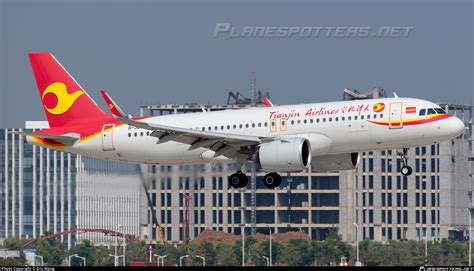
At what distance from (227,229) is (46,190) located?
5413cm

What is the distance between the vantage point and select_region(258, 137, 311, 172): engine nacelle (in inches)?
2889

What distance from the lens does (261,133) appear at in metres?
75.6

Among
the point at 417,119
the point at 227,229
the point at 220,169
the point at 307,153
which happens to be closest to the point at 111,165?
the point at 220,169

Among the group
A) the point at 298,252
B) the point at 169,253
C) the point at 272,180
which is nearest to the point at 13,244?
the point at 169,253

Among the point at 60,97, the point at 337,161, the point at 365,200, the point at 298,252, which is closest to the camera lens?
the point at 337,161

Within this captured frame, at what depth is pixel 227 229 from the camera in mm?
155750

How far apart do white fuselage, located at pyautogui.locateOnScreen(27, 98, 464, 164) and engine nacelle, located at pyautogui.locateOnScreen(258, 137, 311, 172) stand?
0.57 meters

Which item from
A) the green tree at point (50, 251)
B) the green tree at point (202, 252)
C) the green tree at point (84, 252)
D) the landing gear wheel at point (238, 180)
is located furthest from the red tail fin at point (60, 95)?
the green tree at point (202, 252)

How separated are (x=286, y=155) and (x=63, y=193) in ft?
96.0

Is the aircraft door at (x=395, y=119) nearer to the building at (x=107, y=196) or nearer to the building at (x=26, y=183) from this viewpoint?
the building at (x=107, y=196)

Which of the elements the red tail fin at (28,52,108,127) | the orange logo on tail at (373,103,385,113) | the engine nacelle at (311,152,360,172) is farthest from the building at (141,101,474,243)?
the orange logo on tail at (373,103,385,113)

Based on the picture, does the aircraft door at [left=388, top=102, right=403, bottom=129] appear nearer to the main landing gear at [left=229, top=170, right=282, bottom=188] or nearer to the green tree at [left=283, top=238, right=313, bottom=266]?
the main landing gear at [left=229, top=170, right=282, bottom=188]

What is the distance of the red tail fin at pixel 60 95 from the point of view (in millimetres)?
81125

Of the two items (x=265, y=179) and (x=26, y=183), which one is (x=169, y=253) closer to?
(x=26, y=183)
